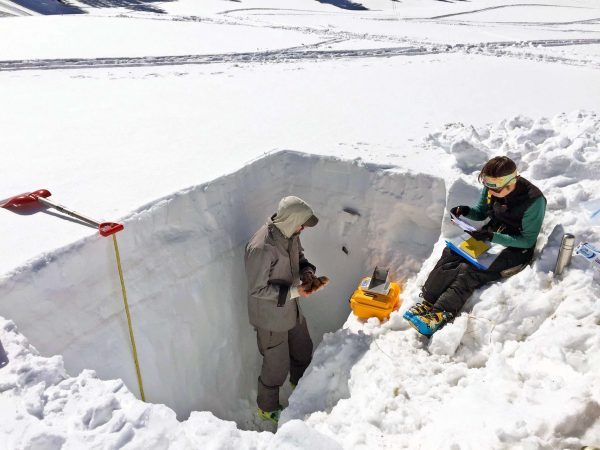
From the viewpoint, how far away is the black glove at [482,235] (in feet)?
12.4

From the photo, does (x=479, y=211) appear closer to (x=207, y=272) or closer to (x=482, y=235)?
(x=482, y=235)

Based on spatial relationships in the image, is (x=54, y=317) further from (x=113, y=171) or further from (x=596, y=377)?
(x=596, y=377)

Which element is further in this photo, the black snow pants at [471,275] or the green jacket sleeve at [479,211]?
the green jacket sleeve at [479,211]

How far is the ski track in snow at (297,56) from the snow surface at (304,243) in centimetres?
20

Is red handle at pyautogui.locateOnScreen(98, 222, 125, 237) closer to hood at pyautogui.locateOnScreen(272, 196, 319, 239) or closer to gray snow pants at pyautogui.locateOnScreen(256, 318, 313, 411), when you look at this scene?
hood at pyautogui.locateOnScreen(272, 196, 319, 239)

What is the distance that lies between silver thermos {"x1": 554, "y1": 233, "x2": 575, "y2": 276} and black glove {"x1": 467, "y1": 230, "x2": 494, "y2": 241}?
1.65 feet

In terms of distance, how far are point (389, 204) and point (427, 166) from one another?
21.4 inches

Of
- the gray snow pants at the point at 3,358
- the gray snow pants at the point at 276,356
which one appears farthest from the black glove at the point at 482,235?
the gray snow pants at the point at 3,358

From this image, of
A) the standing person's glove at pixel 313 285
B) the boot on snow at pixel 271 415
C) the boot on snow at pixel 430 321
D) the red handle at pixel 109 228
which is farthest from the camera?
the boot on snow at pixel 271 415

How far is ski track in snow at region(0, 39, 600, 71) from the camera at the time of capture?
348 inches

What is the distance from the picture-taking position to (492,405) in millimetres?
2545

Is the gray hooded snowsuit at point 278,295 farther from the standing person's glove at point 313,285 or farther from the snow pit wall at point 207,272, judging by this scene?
the snow pit wall at point 207,272

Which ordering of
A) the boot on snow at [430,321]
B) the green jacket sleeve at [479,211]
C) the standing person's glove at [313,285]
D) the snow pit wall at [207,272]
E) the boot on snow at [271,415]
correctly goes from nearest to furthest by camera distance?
the snow pit wall at [207,272], the boot on snow at [430,321], the standing person's glove at [313,285], the green jacket sleeve at [479,211], the boot on snow at [271,415]

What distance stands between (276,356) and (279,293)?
75cm
